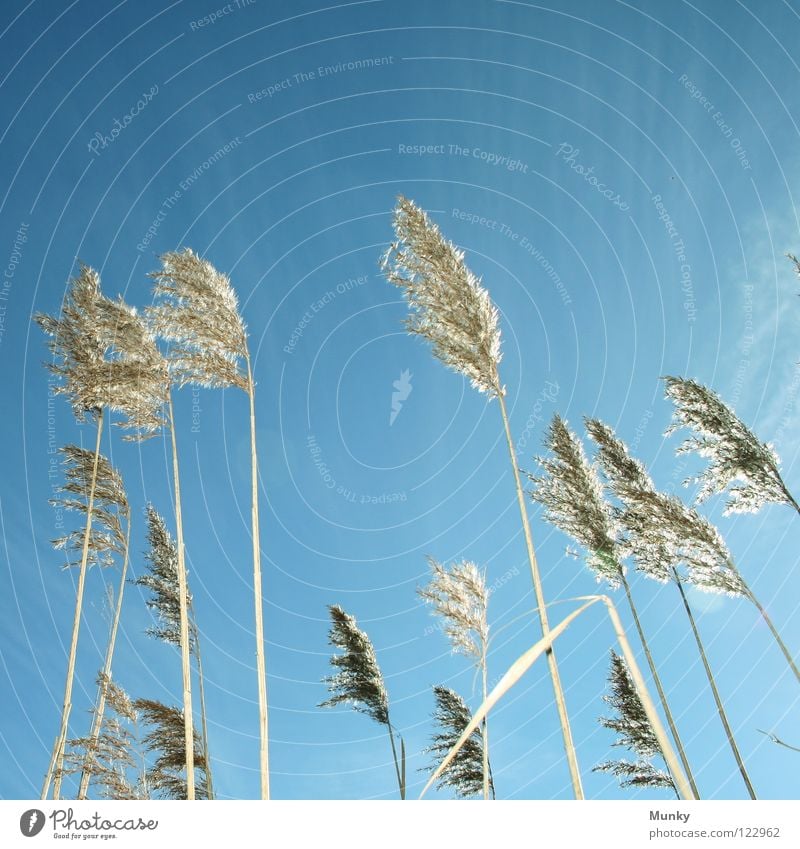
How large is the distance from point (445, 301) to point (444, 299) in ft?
0.05

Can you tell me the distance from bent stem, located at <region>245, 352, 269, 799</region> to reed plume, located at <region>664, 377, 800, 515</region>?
14.2 feet

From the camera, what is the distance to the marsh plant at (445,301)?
4062mm

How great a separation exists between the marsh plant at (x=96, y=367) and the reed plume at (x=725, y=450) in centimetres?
500

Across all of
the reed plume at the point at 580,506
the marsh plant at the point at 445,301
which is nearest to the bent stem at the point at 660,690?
the reed plume at the point at 580,506

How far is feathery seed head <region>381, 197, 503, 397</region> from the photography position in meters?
4.07

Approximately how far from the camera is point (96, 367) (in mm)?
4543

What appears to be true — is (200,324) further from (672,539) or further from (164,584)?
(672,539)

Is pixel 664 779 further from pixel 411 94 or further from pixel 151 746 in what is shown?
pixel 411 94

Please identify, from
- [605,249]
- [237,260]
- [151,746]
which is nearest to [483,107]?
[605,249]

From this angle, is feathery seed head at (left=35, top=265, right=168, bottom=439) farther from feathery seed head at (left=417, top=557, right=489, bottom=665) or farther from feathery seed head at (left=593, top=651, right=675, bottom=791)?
feathery seed head at (left=593, top=651, right=675, bottom=791)

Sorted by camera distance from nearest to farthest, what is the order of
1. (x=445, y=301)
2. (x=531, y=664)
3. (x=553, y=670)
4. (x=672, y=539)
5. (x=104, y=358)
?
(x=531, y=664) → (x=553, y=670) → (x=445, y=301) → (x=104, y=358) → (x=672, y=539)

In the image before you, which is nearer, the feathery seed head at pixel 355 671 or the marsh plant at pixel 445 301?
the marsh plant at pixel 445 301

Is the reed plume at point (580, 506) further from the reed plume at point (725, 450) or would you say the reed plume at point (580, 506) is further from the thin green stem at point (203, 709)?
the thin green stem at point (203, 709)

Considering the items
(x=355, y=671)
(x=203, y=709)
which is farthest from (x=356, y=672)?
(x=203, y=709)
